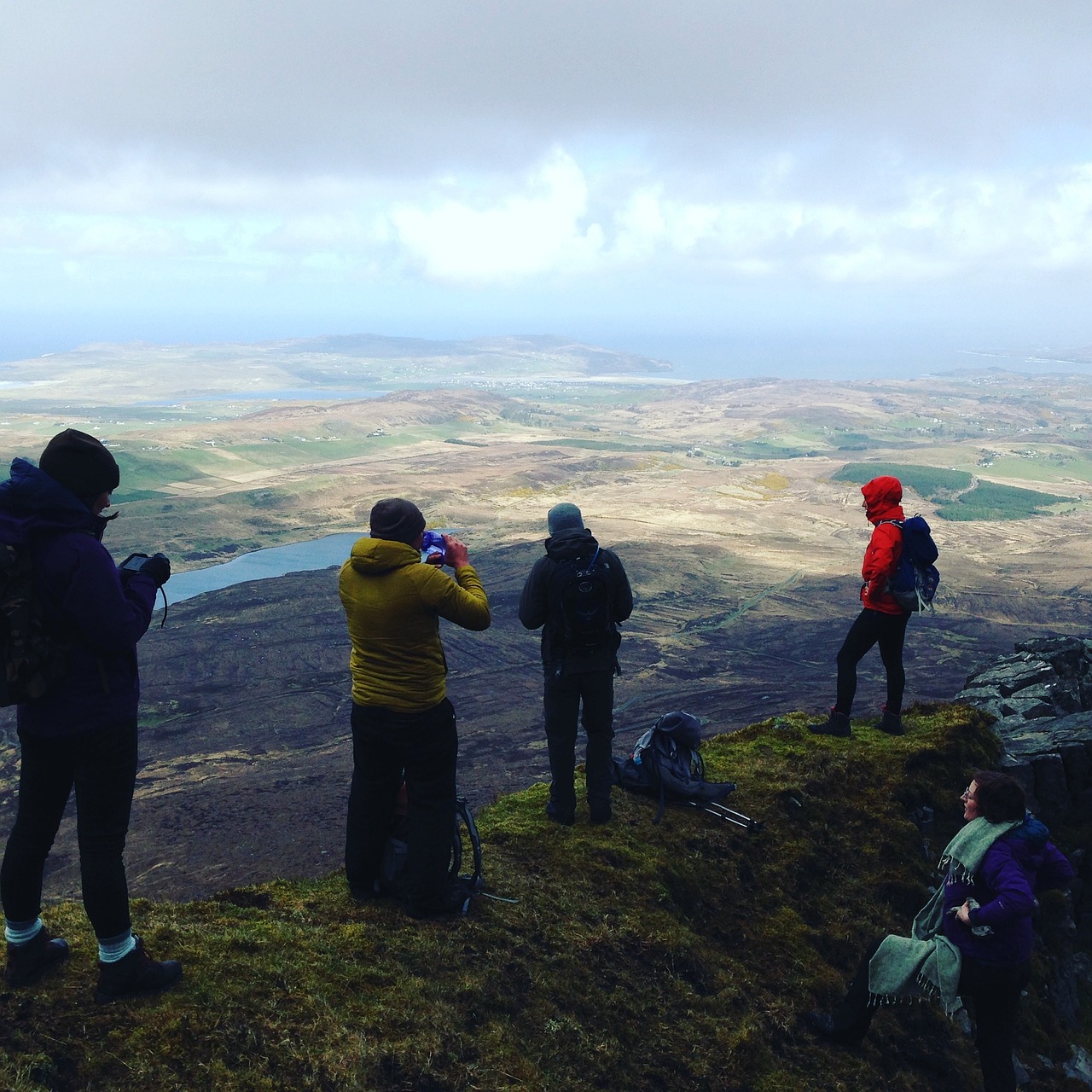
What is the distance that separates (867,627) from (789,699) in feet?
124

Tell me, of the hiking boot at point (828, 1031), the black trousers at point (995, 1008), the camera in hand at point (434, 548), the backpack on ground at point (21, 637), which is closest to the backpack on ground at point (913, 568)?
the black trousers at point (995, 1008)

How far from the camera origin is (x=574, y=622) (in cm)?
705

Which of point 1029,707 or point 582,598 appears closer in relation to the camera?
point 582,598

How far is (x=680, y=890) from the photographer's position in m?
7.06

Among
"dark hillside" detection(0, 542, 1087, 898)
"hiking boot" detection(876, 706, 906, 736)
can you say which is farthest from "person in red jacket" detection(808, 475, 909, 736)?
"dark hillside" detection(0, 542, 1087, 898)

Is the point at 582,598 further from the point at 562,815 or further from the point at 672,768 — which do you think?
the point at 672,768

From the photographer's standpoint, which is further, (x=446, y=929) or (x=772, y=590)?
(x=772, y=590)

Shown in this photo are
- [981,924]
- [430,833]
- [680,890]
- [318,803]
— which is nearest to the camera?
[981,924]

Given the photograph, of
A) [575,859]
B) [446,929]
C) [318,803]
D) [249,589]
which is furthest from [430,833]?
[249,589]

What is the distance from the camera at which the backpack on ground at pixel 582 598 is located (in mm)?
7016

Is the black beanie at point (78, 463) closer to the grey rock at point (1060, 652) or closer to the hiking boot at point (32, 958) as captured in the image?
the hiking boot at point (32, 958)

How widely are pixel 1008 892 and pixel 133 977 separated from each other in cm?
485

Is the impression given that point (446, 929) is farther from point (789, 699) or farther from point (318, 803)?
point (789, 699)

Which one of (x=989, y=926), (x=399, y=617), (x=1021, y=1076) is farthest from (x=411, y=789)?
(x=1021, y=1076)
